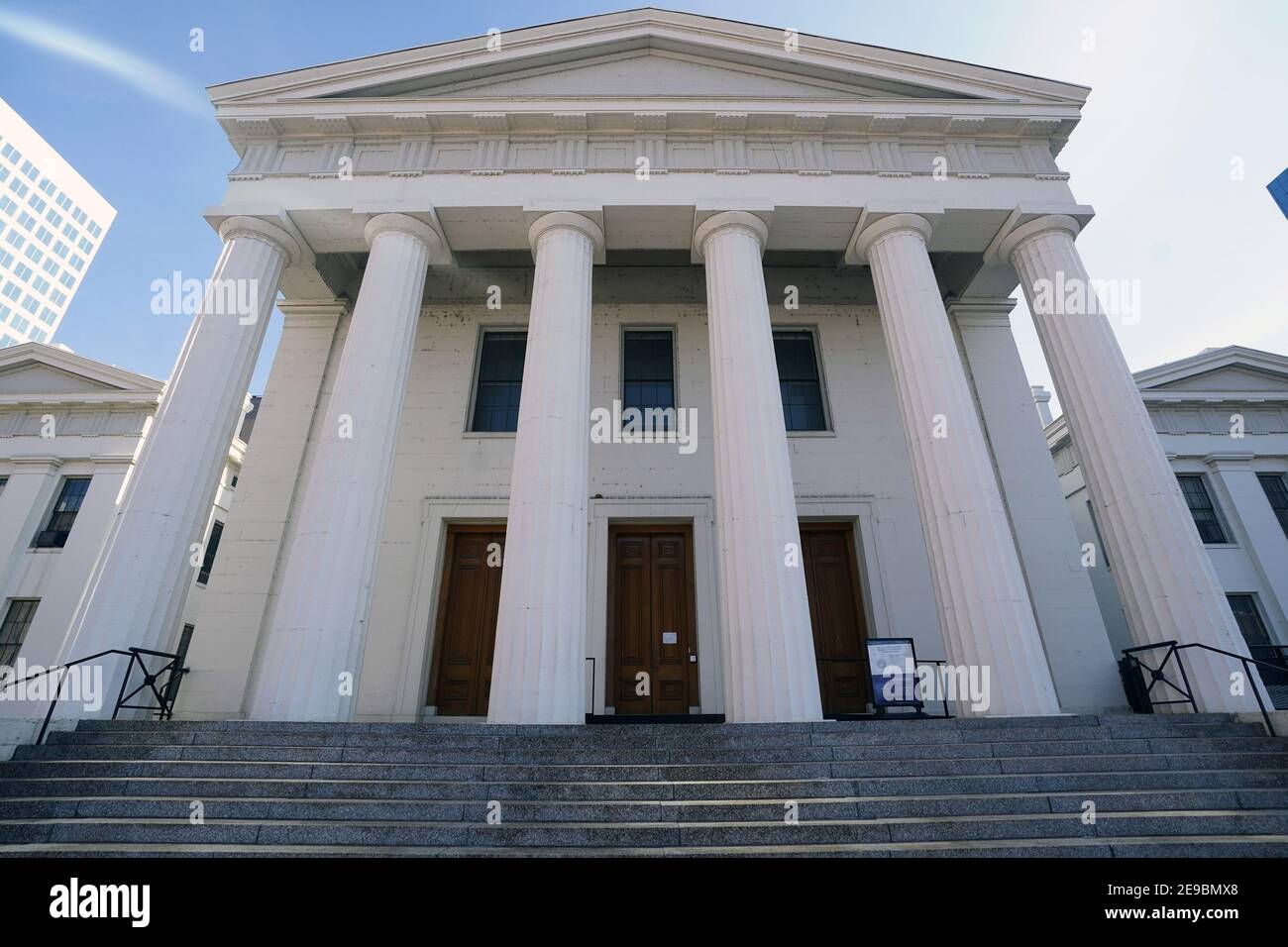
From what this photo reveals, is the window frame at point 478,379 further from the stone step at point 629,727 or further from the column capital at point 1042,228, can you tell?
the column capital at point 1042,228

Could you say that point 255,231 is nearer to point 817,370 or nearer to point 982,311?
point 817,370

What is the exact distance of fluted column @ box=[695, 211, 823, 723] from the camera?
7879 millimetres

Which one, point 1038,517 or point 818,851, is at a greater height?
point 1038,517

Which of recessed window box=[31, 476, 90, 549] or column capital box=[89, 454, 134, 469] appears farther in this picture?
column capital box=[89, 454, 134, 469]

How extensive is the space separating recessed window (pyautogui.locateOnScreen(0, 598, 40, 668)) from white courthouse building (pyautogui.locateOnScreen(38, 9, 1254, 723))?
13.0 metres

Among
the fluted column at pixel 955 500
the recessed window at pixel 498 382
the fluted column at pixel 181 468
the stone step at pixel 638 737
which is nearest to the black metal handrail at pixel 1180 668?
the stone step at pixel 638 737

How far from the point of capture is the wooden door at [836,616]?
11.8 meters

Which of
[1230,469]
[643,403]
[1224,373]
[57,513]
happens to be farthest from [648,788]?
[1224,373]

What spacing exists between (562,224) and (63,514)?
2024cm

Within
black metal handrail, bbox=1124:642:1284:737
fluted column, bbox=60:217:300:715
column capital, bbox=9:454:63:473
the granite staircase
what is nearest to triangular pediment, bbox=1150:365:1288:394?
black metal handrail, bbox=1124:642:1284:737

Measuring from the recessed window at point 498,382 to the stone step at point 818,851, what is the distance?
9.75 meters

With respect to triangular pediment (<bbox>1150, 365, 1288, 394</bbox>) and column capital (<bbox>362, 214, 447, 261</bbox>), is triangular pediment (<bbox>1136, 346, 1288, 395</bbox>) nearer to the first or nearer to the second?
triangular pediment (<bbox>1150, 365, 1288, 394</bbox>)

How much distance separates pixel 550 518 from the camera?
8680mm
